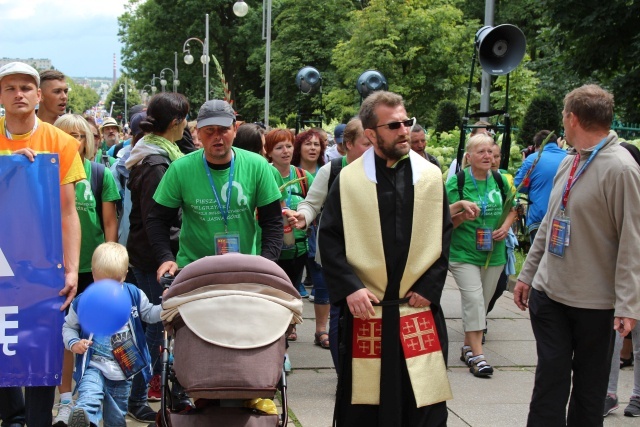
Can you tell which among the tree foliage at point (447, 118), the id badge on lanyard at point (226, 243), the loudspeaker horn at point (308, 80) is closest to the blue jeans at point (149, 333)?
the id badge on lanyard at point (226, 243)

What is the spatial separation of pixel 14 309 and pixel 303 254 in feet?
11.4

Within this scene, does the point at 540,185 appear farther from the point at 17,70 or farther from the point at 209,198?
the point at 17,70

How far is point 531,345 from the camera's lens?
8422 mm

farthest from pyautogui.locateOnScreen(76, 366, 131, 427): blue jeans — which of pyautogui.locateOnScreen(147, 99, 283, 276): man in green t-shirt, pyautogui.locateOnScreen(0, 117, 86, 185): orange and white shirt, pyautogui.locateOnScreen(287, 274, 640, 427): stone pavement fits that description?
pyautogui.locateOnScreen(287, 274, 640, 427): stone pavement

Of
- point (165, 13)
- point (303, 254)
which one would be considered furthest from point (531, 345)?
point (165, 13)

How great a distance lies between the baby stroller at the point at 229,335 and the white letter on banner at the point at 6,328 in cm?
101

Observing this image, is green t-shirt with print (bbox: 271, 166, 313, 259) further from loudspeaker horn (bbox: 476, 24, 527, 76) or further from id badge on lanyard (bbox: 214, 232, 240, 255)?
loudspeaker horn (bbox: 476, 24, 527, 76)

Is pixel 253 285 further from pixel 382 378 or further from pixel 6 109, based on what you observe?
pixel 6 109

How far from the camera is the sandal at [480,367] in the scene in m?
7.23

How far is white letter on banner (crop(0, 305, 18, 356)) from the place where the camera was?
472cm

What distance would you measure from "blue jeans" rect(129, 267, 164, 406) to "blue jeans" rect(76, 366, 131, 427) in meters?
0.65

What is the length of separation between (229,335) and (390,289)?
103 cm

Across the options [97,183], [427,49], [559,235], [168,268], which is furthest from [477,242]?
[427,49]

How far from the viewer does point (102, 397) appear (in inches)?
→ 195
